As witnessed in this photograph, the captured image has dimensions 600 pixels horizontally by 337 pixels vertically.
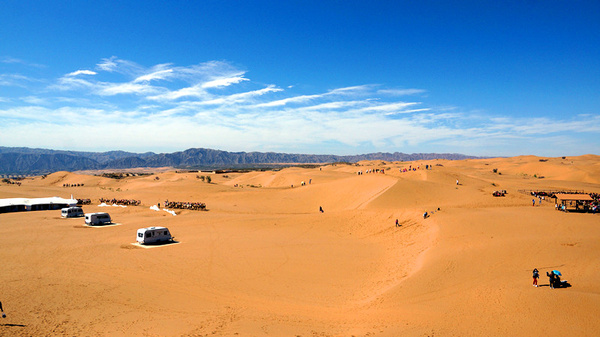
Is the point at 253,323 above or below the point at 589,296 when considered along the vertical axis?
below

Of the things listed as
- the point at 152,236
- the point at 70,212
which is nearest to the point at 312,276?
the point at 152,236

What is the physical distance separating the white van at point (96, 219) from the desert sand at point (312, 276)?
1.62 metres

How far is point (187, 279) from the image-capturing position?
55.1ft

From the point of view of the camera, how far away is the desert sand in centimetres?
1117

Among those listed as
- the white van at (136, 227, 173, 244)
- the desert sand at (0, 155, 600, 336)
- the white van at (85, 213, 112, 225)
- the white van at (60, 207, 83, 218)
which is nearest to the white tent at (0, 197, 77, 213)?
the white van at (60, 207, 83, 218)

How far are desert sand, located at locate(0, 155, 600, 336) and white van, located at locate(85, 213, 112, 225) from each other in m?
1.62

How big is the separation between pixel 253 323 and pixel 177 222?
79.5 ft

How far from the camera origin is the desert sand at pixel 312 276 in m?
11.2

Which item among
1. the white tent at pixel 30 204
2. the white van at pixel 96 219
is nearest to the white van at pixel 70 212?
the white van at pixel 96 219

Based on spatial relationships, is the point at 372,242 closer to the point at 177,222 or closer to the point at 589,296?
the point at 589,296

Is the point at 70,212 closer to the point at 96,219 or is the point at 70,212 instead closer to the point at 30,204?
the point at 96,219

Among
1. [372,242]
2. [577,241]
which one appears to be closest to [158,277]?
[372,242]

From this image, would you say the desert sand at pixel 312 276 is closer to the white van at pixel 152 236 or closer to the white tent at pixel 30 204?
the white van at pixel 152 236

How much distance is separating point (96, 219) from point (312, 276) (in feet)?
84.5
